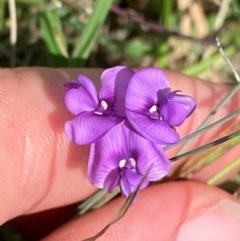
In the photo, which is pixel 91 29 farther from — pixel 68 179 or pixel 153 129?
pixel 153 129

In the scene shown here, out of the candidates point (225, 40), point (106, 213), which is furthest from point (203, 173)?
point (225, 40)

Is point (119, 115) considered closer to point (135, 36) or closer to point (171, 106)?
point (171, 106)

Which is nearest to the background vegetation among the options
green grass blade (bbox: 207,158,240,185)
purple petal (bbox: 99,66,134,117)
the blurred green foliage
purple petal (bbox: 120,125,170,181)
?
the blurred green foliage

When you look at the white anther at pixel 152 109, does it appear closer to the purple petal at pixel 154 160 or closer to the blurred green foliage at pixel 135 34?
the purple petal at pixel 154 160

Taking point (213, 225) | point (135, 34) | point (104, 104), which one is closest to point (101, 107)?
point (104, 104)

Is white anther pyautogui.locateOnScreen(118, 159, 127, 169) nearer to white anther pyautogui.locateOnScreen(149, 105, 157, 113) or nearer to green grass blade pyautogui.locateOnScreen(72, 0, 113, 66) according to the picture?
white anther pyautogui.locateOnScreen(149, 105, 157, 113)
